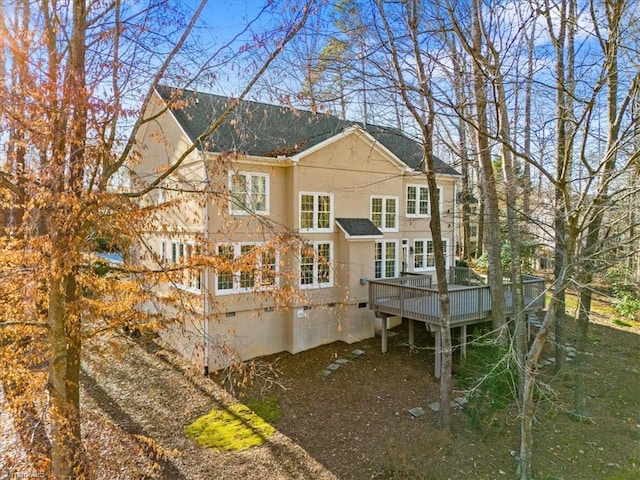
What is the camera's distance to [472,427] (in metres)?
9.49

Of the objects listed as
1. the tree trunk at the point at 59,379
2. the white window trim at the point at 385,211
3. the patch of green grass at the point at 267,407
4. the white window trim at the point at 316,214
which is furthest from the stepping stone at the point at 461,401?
the tree trunk at the point at 59,379

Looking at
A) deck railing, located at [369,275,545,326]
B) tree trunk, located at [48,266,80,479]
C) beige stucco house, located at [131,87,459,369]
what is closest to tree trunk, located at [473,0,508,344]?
deck railing, located at [369,275,545,326]

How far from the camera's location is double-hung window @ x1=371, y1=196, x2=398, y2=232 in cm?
1562

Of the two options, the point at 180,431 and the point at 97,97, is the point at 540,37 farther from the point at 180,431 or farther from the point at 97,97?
the point at 180,431

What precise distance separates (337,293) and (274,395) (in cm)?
452

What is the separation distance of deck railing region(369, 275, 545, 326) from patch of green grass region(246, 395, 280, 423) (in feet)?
15.5

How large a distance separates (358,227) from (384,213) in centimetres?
177

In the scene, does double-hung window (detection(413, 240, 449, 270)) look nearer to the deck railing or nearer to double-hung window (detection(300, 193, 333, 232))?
the deck railing

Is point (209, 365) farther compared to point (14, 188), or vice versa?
point (209, 365)

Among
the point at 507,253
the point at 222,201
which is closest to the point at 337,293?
the point at 222,201

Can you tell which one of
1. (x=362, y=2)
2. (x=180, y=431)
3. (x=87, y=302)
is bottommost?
(x=180, y=431)

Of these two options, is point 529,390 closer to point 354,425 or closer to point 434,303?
point 354,425

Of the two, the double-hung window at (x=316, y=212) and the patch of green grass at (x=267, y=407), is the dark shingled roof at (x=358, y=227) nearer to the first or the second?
the double-hung window at (x=316, y=212)

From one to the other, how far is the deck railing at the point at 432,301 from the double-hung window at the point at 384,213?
2420 millimetres
